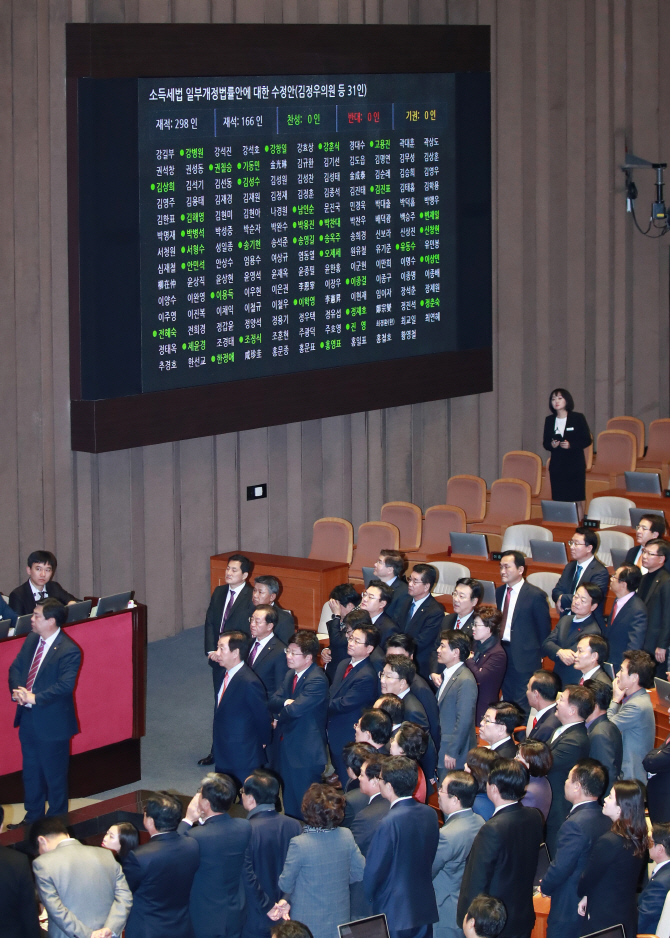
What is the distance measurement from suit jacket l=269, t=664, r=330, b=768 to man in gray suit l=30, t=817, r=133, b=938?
81.1 inches

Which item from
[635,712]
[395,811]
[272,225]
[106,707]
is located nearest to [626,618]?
[635,712]

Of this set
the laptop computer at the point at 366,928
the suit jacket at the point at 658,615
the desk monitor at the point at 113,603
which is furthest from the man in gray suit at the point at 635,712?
the desk monitor at the point at 113,603

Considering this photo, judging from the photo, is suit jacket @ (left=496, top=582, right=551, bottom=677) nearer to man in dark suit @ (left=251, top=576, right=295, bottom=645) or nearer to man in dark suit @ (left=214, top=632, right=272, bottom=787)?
man in dark suit @ (left=251, top=576, right=295, bottom=645)

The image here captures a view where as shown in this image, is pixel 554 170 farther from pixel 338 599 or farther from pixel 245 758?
pixel 245 758

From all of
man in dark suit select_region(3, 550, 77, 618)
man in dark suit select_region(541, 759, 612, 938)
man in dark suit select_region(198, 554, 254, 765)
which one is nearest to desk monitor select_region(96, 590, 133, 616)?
man in dark suit select_region(3, 550, 77, 618)

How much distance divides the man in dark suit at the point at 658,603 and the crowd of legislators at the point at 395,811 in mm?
648

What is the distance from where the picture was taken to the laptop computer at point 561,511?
11.0 metres

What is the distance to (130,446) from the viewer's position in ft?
33.3

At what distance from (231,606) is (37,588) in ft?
3.99

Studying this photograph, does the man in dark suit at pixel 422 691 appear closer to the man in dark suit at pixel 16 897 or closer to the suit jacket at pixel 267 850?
the suit jacket at pixel 267 850

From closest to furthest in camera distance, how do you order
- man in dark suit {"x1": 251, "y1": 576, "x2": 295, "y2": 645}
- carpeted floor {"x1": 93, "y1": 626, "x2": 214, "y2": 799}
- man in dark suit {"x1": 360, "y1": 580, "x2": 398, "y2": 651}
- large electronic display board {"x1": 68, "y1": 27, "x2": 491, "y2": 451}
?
man in dark suit {"x1": 360, "y1": 580, "x2": 398, "y2": 651} < man in dark suit {"x1": 251, "y1": 576, "x2": 295, "y2": 645} < carpeted floor {"x1": 93, "y1": 626, "x2": 214, "y2": 799} < large electronic display board {"x1": 68, "y1": 27, "x2": 491, "y2": 451}

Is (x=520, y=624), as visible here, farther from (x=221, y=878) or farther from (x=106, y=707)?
(x=221, y=878)

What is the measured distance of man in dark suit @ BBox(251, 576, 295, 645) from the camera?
8.12 metres

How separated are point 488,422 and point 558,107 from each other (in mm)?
3544
